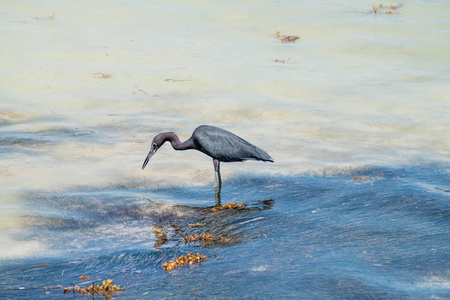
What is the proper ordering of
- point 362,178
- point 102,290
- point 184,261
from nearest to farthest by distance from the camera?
point 102,290 < point 184,261 < point 362,178

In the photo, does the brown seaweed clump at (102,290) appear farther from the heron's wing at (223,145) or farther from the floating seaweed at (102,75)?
the floating seaweed at (102,75)

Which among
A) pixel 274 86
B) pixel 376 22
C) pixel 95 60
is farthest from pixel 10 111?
pixel 376 22

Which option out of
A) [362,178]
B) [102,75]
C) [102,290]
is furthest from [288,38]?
[102,290]

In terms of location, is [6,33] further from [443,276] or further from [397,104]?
[443,276]

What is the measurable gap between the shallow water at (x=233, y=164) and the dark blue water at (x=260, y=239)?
29 mm

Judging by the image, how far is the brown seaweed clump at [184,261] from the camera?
7.02 metres

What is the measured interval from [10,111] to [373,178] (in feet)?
28.6

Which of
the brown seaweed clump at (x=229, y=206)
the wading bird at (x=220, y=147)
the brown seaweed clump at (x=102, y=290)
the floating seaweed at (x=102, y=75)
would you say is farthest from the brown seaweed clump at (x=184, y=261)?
Result: the floating seaweed at (x=102, y=75)

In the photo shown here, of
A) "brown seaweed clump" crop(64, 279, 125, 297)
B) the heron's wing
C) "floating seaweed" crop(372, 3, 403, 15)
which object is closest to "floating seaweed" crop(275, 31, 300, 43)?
"floating seaweed" crop(372, 3, 403, 15)

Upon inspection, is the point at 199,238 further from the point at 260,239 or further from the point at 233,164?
the point at 233,164

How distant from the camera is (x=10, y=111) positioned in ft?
47.5

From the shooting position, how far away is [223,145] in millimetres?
10281

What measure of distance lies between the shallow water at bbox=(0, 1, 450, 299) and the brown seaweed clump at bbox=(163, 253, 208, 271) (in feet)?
0.31

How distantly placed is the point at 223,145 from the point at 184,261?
3459mm
